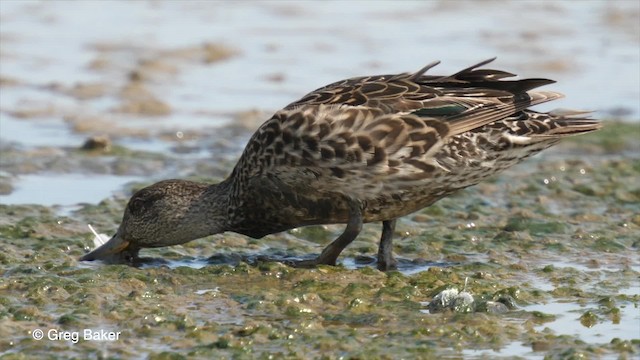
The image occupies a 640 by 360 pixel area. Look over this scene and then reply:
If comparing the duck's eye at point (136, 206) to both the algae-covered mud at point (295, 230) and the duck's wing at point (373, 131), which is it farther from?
the duck's wing at point (373, 131)

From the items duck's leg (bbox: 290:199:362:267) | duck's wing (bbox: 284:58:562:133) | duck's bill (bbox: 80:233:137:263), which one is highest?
duck's wing (bbox: 284:58:562:133)

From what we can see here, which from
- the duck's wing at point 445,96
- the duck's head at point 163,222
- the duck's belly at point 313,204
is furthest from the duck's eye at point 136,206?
the duck's wing at point 445,96

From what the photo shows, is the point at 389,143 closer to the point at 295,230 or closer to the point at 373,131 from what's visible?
the point at 373,131

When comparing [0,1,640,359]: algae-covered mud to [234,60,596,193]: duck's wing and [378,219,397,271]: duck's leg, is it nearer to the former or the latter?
[378,219,397,271]: duck's leg

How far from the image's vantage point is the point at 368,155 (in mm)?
8102

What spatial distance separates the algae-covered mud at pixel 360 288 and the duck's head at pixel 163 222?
151 millimetres

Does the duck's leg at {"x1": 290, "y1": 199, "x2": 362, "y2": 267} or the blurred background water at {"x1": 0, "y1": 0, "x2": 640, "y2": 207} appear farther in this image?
the blurred background water at {"x1": 0, "y1": 0, "x2": 640, "y2": 207}

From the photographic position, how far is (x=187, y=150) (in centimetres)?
1225

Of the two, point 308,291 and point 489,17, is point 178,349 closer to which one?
point 308,291

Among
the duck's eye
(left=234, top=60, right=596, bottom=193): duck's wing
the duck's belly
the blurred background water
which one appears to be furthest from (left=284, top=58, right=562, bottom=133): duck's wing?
the blurred background water

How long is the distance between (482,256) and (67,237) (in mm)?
2658

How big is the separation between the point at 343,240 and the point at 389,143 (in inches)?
26.5

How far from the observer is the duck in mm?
8125

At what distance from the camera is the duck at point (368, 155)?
320 inches
